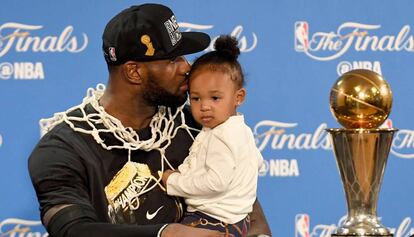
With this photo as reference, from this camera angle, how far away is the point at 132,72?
9.07 ft

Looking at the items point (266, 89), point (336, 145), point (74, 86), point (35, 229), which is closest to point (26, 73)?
point (74, 86)

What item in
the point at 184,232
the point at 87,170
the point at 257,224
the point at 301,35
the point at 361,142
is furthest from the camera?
the point at 301,35

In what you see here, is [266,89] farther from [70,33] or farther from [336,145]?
[336,145]

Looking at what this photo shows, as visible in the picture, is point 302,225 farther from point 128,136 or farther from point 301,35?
point 128,136

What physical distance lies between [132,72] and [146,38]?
0.11 m

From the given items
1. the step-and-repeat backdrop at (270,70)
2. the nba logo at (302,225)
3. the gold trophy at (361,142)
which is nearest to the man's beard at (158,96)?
the gold trophy at (361,142)

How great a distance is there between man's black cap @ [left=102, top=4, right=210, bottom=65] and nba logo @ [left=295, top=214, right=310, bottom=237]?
1.06 metres

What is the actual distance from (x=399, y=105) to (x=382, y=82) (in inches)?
59.7

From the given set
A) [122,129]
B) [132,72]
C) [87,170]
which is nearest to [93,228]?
[87,170]

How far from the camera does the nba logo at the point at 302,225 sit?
362cm

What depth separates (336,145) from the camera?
7.05 ft

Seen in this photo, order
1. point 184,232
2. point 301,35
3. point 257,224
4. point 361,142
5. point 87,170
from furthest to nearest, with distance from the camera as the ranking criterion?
point 301,35
point 257,224
point 87,170
point 184,232
point 361,142

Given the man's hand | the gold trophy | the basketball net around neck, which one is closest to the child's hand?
the basketball net around neck

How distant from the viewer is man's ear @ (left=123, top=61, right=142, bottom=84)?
108 inches
